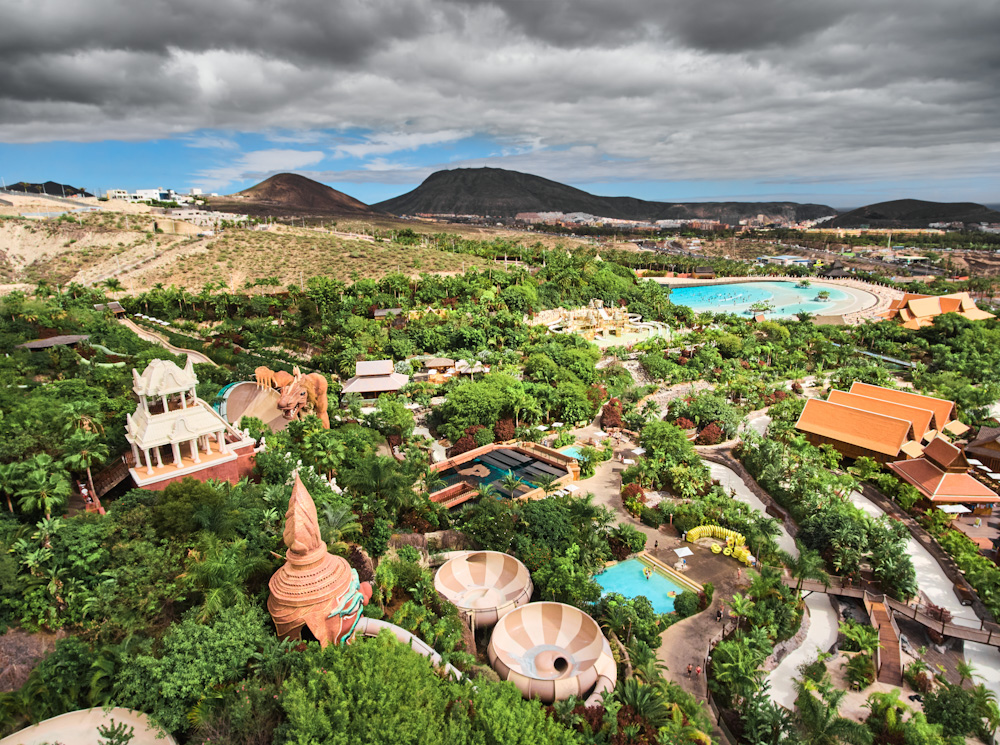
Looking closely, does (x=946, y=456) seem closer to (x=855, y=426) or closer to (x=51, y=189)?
(x=855, y=426)

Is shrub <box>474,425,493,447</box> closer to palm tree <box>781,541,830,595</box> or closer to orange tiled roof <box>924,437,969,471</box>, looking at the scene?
palm tree <box>781,541,830,595</box>

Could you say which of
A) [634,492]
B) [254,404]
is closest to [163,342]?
[254,404]

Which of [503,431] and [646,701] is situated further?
[503,431]

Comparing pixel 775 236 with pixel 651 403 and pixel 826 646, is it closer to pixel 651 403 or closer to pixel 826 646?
pixel 651 403

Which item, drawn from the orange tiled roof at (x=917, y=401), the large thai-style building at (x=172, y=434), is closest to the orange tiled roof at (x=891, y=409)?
the orange tiled roof at (x=917, y=401)

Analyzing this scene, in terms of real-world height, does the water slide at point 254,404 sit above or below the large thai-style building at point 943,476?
above

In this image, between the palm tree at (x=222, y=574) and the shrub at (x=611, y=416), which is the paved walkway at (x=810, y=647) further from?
the shrub at (x=611, y=416)

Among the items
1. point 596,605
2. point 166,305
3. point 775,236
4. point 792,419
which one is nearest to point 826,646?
point 596,605
